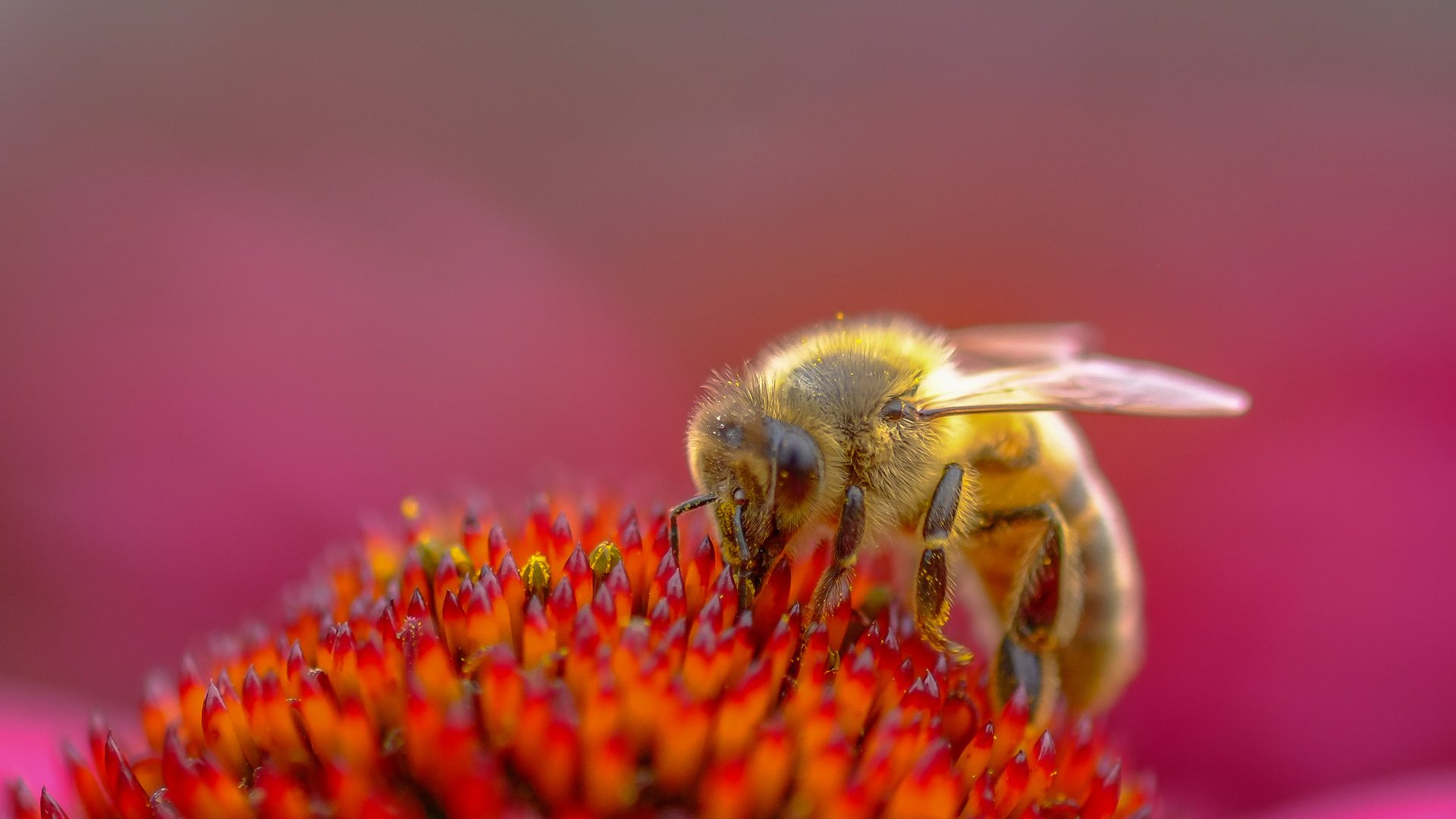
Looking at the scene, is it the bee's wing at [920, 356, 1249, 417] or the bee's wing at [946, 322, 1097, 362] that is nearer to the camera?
the bee's wing at [920, 356, 1249, 417]


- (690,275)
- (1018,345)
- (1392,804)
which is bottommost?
(1392,804)

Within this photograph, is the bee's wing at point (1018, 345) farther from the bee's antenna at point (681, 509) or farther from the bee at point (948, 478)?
the bee's antenna at point (681, 509)

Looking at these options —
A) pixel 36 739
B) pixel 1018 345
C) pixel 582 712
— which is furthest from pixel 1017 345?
pixel 36 739

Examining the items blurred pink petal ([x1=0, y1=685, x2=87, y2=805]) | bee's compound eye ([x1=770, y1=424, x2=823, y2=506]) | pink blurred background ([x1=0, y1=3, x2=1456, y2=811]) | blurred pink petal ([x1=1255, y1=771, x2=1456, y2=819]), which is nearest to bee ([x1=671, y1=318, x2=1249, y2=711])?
bee's compound eye ([x1=770, y1=424, x2=823, y2=506])

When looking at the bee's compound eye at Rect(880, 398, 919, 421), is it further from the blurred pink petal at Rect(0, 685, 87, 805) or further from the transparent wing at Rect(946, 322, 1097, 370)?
the blurred pink petal at Rect(0, 685, 87, 805)

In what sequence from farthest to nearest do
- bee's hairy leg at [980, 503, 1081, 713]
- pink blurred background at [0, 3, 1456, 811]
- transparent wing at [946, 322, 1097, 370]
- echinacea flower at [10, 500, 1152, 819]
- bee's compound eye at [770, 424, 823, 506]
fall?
pink blurred background at [0, 3, 1456, 811] → transparent wing at [946, 322, 1097, 370] → bee's hairy leg at [980, 503, 1081, 713] → bee's compound eye at [770, 424, 823, 506] → echinacea flower at [10, 500, 1152, 819]

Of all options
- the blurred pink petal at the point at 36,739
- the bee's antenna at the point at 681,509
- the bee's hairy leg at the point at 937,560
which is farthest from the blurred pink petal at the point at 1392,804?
the blurred pink petal at the point at 36,739

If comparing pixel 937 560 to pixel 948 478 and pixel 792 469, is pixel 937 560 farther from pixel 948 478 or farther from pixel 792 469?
pixel 792 469

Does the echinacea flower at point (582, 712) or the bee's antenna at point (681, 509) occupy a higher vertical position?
the bee's antenna at point (681, 509)
